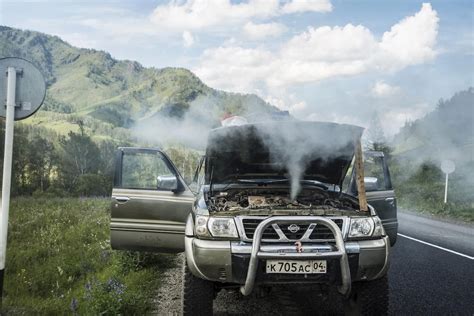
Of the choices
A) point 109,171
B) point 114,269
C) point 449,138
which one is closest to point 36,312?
point 114,269

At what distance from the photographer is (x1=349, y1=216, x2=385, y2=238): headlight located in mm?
4273

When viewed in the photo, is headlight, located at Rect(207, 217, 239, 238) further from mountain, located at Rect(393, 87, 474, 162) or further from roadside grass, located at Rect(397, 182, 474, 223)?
mountain, located at Rect(393, 87, 474, 162)

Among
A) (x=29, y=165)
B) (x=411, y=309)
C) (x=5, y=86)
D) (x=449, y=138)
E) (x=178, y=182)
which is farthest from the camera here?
(x=29, y=165)

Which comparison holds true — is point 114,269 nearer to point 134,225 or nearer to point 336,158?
point 134,225

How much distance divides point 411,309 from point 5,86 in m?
4.89

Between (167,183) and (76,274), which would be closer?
(167,183)

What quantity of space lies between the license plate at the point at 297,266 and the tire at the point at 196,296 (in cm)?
73

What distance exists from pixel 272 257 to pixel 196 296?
35.3 inches

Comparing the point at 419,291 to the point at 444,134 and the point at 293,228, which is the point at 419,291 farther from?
the point at 444,134

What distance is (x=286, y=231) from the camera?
4.19 meters

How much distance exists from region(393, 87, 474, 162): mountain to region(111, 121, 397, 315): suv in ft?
130

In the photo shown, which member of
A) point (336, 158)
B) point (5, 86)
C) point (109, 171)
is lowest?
point (109, 171)

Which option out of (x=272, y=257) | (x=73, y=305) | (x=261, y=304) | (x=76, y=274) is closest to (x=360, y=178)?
(x=272, y=257)

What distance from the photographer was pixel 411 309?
5090 millimetres
